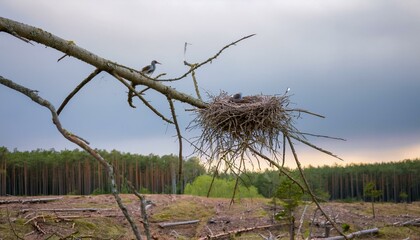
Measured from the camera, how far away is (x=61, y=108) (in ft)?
13.5

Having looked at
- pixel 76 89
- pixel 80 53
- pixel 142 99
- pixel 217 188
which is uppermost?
pixel 80 53

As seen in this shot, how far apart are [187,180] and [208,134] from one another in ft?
36.6

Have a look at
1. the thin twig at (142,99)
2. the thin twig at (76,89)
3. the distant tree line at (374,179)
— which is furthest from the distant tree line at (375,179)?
the thin twig at (76,89)

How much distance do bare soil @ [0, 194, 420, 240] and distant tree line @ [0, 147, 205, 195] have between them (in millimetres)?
4204

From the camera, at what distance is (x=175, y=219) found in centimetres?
1019

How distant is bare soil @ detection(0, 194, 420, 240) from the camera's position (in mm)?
9031

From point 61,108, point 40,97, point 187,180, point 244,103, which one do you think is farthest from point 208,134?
point 187,180

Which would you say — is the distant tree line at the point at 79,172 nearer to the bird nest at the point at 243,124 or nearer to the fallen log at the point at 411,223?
the fallen log at the point at 411,223

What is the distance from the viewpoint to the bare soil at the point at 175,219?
29.6 ft

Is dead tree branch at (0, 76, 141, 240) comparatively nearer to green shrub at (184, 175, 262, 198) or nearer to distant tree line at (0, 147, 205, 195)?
green shrub at (184, 175, 262, 198)

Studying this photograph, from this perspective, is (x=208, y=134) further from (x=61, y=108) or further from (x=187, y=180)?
(x=187, y=180)

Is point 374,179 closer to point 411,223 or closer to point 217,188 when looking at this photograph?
point 217,188

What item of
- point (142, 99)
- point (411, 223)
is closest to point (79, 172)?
point (411, 223)

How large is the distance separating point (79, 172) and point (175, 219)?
6.20 m
